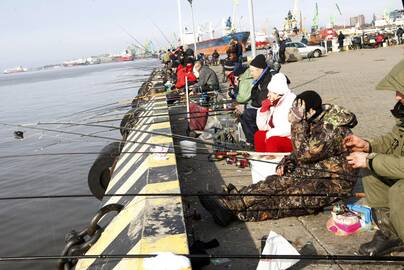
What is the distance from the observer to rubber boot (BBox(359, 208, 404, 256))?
317 cm

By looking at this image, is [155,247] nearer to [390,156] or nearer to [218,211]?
[218,211]

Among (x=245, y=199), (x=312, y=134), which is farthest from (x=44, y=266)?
(x=312, y=134)

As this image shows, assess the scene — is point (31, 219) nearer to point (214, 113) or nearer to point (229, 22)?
point (214, 113)

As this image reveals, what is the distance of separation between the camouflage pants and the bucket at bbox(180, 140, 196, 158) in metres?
2.32

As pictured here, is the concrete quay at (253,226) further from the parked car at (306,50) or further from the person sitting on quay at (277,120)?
the parked car at (306,50)

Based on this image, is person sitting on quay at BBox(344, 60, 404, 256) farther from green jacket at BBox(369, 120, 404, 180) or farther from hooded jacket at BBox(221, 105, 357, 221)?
hooded jacket at BBox(221, 105, 357, 221)

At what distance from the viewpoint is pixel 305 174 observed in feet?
13.3

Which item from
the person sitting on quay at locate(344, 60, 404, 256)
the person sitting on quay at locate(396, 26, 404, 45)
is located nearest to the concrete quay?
the person sitting on quay at locate(344, 60, 404, 256)

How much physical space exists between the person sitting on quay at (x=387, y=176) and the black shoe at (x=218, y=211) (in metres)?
1.29

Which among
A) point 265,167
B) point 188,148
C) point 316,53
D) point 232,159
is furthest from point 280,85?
point 316,53

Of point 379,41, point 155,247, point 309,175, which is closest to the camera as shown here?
point 155,247

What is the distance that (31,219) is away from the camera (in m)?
6.78

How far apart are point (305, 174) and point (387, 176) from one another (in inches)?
51.2

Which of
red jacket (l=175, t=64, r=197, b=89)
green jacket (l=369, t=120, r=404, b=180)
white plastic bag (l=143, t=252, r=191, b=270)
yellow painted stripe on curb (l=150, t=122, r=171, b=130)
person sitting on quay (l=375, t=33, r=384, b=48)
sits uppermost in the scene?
person sitting on quay (l=375, t=33, r=384, b=48)
